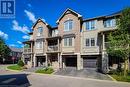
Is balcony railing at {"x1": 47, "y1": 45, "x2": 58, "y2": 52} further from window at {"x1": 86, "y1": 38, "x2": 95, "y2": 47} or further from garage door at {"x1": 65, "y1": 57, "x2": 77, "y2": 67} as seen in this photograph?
window at {"x1": 86, "y1": 38, "x2": 95, "y2": 47}

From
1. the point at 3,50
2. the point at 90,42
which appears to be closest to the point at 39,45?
the point at 90,42

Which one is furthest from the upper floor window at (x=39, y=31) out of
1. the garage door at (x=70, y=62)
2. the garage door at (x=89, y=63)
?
the garage door at (x=89, y=63)

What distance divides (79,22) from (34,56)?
1424 centimetres

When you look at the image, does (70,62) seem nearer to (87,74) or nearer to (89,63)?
(89,63)

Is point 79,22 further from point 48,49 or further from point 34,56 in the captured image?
point 34,56

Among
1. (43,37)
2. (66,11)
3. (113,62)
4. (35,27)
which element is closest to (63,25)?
(66,11)

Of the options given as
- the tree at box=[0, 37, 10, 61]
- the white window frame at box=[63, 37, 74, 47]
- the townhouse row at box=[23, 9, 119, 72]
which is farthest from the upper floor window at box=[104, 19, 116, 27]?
the tree at box=[0, 37, 10, 61]

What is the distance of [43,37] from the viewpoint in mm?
41969

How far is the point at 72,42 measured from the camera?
36.5 meters

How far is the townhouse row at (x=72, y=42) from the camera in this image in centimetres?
3319

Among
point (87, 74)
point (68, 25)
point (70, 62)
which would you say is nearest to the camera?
point (87, 74)

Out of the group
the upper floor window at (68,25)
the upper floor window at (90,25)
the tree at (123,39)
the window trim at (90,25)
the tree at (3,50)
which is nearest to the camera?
the tree at (123,39)

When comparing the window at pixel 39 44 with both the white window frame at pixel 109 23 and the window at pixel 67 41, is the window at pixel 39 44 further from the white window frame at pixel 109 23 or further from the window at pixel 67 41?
the white window frame at pixel 109 23

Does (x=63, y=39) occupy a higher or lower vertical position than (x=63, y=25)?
lower
